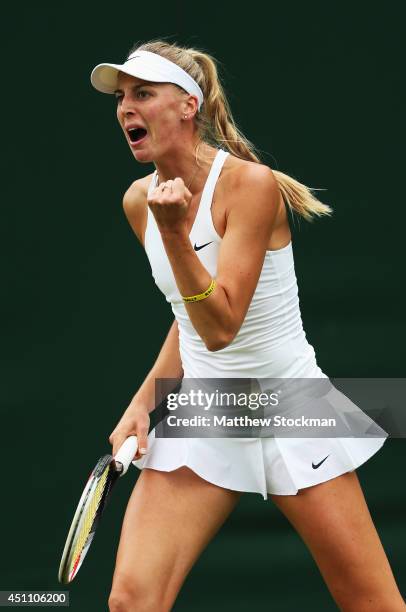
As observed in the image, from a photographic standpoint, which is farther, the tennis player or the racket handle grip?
the racket handle grip

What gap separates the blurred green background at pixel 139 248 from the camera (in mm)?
3803

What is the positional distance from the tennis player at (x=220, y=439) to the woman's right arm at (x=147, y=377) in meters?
0.01

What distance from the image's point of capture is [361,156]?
384 centimetres

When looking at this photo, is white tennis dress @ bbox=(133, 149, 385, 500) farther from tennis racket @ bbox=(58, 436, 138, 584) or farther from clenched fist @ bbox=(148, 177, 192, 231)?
clenched fist @ bbox=(148, 177, 192, 231)

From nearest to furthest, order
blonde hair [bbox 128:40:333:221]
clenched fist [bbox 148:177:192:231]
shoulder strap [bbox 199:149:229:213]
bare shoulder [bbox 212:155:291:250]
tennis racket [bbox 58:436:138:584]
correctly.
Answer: clenched fist [bbox 148:177:192:231] → tennis racket [bbox 58:436:138:584] → bare shoulder [bbox 212:155:291:250] → shoulder strap [bbox 199:149:229:213] → blonde hair [bbox 128:40:333:221]

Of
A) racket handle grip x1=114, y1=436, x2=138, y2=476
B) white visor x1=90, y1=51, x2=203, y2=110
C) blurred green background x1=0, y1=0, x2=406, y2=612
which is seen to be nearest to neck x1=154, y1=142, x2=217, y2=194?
white visor x1=90, y1=51, x2=203, y2=110

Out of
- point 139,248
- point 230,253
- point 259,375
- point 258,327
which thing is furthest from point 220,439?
point 139,248

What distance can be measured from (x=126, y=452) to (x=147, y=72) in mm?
901

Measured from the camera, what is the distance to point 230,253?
2691 mm

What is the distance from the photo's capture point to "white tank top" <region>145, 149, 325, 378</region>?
292cm

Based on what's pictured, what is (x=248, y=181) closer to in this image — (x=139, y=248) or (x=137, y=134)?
(x=137, y=134)

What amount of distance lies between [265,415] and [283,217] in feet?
1.56

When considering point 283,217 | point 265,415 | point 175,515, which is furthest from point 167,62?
point 175,515

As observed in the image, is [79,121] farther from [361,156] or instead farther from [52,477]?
[52,477]
